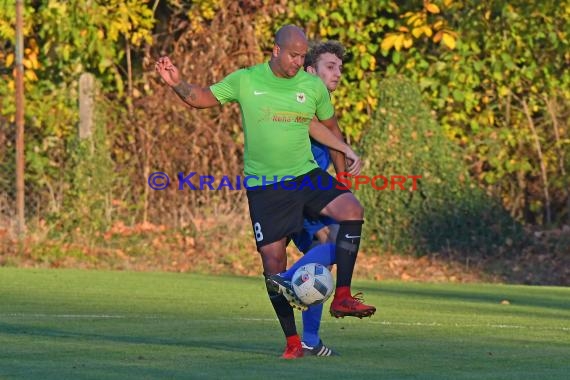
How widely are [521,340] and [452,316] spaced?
218cm

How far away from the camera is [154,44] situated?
2077cm

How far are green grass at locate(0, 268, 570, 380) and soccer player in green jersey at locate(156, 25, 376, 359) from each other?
0.59 m

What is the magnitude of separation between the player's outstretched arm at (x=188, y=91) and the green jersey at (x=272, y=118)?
0.16 feet

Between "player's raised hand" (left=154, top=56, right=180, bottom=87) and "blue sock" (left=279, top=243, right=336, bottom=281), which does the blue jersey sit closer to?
"blue sock" (left=279, top=243, right=336, bottom=281)

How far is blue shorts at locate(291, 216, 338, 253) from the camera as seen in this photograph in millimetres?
8721

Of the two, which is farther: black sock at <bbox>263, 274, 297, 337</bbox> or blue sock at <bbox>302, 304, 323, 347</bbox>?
blue sock at <bbox>302, 304, 323, 347</bbox>

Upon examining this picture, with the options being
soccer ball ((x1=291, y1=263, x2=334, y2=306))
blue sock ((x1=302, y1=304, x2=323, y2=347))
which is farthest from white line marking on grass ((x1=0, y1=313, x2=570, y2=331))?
soccer ball ((x1=291, y1=263, x2=334, y2=306))

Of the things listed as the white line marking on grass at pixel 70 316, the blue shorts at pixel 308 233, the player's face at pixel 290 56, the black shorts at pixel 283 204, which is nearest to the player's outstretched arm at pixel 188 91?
the player's face at pixel 290 56

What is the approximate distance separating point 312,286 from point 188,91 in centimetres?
138

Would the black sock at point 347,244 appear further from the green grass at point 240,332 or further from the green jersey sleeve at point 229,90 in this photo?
the green jersey sleeve at point 229,90

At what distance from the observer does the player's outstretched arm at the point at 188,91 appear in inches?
325

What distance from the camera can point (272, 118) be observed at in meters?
8.22

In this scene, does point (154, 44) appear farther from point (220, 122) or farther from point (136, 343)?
point (136, 343)

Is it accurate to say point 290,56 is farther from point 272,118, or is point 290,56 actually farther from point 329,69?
point 329,69
